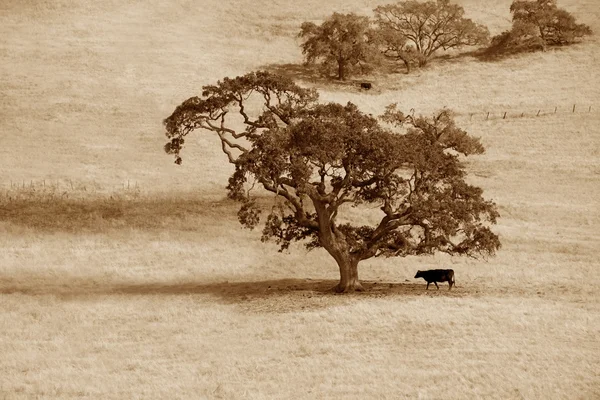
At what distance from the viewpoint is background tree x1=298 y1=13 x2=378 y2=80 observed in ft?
245

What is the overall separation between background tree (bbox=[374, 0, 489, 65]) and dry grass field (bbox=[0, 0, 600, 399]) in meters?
3.19

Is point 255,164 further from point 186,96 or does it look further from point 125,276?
point 186,96

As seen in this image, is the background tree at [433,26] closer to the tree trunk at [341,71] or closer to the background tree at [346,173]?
the tree trunk at [341,71]

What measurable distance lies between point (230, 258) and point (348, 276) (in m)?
8.58

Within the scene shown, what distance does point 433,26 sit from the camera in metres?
85.6

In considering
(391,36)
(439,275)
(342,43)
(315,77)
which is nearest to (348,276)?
(439,275)

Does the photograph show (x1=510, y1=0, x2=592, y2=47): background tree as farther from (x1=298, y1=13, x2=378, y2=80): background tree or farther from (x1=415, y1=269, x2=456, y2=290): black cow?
(x1=415, y1=269, x2=456, y2=290): black cow

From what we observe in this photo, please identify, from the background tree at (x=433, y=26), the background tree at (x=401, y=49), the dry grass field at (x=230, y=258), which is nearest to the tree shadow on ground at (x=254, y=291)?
the dry grass field at (x=230, y=258)

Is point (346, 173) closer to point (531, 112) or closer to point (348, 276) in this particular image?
point (348, 276)

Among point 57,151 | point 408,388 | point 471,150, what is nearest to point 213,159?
point 57,151

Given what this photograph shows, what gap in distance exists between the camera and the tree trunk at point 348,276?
33.6m

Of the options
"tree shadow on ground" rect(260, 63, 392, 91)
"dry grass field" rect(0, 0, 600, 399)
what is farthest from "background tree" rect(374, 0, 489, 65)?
"tree shadow on ground" rect(260, 63, 392, 91)

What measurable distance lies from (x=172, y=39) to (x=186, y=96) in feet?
60.2

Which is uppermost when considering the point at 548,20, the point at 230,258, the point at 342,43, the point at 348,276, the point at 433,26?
the point at 548,20
